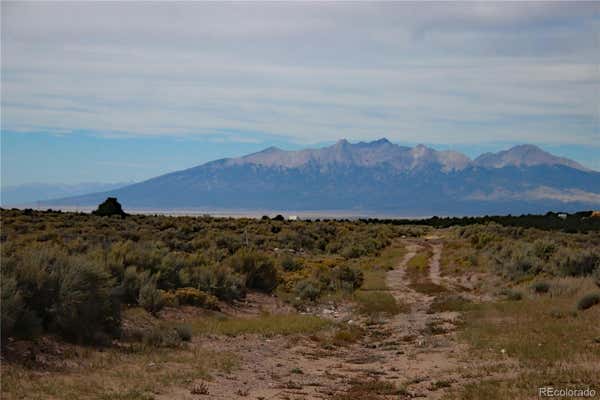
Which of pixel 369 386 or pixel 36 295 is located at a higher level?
pixel 36 295

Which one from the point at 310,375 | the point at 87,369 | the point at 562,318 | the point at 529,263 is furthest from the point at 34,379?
the point at 529,263

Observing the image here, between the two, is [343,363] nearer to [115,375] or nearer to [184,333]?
[184,333]

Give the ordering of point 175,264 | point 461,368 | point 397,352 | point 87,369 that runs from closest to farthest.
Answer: point 87,369 → point 461,368 → point 397,352 → point 175,264

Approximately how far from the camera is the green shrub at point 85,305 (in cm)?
1357

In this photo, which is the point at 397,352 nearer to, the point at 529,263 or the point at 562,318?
the point at 562,318

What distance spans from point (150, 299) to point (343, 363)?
5.91 meters

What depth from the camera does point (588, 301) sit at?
1997 cm

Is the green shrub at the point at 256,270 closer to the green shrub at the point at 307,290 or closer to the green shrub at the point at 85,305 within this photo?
the green shrub at the point at 307,290

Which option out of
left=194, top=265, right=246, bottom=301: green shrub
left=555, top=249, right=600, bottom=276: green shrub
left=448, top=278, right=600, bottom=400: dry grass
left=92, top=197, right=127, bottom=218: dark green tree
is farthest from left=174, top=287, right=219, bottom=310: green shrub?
left=92, top=197, right=127, bottom=218: dark green tree

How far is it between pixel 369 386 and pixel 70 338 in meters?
5.89

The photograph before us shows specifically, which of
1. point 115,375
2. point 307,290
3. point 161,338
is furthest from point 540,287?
point 115,375

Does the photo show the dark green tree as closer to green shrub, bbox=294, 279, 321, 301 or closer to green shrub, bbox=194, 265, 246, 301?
green shrub, bbox=294, 279, 321, 301

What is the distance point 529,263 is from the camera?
1222 inches

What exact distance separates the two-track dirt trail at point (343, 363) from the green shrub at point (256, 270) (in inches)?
222
